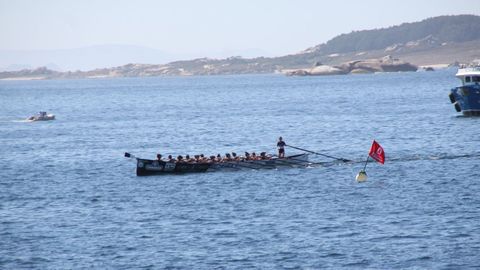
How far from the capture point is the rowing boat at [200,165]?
68.6m

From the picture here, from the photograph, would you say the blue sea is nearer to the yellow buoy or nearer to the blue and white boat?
the yellow buoy

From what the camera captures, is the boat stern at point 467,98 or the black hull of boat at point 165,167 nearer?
the black hull of boat at point 165,167

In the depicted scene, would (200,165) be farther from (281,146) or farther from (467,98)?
(467,98)

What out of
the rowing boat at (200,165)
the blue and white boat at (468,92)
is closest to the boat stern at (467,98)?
the blue and white boat at (468,92)

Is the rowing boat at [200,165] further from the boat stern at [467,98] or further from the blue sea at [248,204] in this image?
the boat stern at [467,98]

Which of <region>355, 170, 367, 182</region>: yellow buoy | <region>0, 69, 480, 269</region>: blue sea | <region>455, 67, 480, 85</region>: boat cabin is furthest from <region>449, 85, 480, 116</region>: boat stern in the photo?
<region>355, 170, 367, 182</region>: yellow buoy

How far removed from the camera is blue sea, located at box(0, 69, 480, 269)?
144 feet

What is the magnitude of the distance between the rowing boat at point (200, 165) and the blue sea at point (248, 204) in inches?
24.9

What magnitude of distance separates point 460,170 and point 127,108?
111 m

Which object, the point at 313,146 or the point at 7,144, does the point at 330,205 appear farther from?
the point at 7,144

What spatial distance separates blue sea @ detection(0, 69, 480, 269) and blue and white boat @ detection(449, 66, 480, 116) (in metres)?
1.40

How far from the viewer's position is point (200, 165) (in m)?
69.2

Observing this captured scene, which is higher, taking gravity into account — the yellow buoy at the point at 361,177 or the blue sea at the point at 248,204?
the yellow buoy at the point at 361,177

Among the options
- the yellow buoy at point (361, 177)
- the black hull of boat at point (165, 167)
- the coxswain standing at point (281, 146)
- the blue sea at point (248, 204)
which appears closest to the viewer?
the blue sea at point (248, 204)
